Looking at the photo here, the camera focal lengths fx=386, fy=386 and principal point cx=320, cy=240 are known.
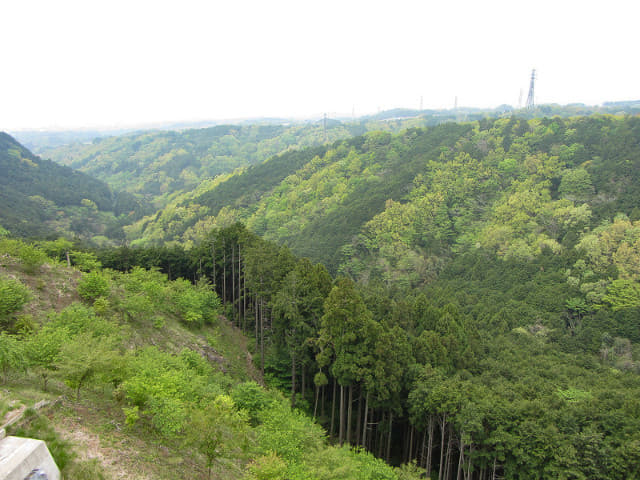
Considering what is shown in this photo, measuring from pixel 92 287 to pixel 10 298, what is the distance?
6.50 m

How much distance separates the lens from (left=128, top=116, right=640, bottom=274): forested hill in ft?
226

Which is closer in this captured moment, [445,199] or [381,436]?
[381,436]

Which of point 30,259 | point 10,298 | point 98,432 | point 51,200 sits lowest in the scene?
point 51,200

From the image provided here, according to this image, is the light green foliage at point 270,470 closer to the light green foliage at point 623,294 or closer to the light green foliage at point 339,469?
the light green foliage at point 339,469

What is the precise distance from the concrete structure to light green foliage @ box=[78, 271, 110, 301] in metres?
16.8

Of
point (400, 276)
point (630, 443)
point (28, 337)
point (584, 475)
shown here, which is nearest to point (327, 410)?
point (584, 475)

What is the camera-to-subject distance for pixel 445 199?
275ft

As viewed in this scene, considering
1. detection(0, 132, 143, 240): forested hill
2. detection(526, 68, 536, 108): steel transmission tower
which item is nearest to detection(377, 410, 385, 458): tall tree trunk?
detection(0, 132, 143, 240): forested hill

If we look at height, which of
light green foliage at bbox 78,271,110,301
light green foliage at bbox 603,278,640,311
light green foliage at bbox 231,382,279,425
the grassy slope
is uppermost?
light green foliage at bbox 78,271,110,301

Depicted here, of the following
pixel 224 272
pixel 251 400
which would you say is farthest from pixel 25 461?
pixel 224 272

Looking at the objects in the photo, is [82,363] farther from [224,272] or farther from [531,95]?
[531,95]

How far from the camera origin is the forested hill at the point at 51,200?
10725 centimetres

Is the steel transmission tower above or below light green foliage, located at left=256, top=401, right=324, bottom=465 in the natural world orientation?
above

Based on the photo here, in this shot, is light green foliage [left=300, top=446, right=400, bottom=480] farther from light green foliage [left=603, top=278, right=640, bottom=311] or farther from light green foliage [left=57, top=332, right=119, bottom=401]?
light green foliage [left=603, top=278, right=640, bottom=311]
